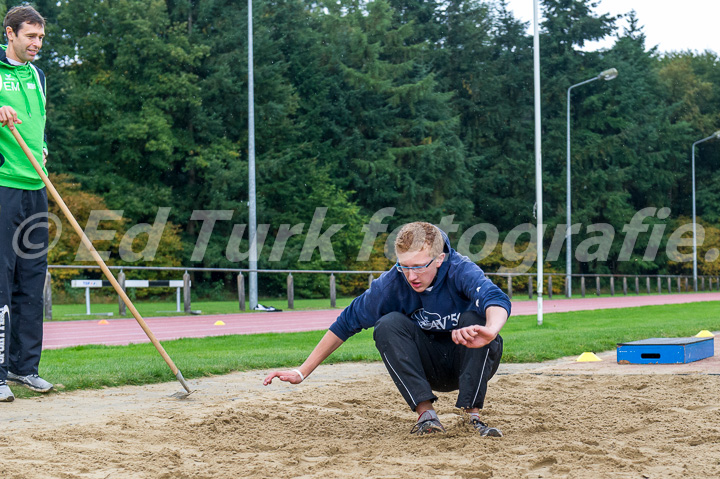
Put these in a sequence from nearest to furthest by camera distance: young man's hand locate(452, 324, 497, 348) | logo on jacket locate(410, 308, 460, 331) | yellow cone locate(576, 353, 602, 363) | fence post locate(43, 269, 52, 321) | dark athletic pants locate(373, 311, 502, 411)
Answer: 1. young man's hand locate(452, 324, 497, 348)
2. dark athletic pants locate(373, 311, 502, 411)
3. logo on jacket locate(410, 308, 460, 331)
4. yellow cone locate(576, 353, 602, 363)
5. fence post locate(43, 269, 52, 321)

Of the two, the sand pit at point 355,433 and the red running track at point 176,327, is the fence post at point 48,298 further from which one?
the sand pit at point 355,433

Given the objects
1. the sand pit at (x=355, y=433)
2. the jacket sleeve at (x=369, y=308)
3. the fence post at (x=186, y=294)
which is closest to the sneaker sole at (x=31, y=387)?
the sand pit at (x=355, y=433)

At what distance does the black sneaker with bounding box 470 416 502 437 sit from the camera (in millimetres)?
4578

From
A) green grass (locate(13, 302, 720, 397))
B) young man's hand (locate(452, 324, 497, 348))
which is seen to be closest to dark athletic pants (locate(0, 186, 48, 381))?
green grass (locate(13, 302, 720, 397))

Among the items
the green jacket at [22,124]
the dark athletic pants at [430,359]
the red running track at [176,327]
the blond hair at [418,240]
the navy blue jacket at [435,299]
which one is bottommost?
Answer: the red running track at [176,327]

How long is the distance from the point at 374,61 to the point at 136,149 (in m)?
15.2

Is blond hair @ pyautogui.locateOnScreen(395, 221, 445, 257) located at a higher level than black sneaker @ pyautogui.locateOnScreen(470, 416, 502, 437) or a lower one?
higher

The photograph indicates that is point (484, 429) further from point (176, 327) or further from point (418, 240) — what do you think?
point (176, 327)

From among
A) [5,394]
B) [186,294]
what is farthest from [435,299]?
[186,294]

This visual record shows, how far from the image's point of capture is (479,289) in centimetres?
446

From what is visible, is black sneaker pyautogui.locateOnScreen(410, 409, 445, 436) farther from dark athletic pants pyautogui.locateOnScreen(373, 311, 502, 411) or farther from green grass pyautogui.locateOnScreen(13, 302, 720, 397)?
green grass pyautogui.locateOnScreen(13, 302, 720, 397)

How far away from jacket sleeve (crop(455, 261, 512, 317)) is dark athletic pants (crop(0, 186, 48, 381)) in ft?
11.7

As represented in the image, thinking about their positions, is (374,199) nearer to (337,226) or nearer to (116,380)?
(337,226)

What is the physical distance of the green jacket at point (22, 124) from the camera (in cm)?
612
